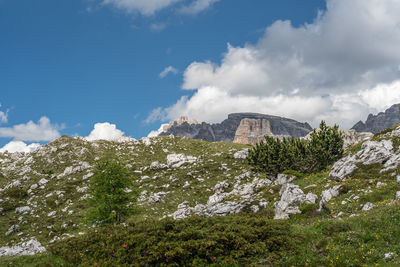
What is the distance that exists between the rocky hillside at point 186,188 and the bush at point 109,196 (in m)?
4.11

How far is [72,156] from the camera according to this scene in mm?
95812

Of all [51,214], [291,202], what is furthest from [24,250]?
[291,202]

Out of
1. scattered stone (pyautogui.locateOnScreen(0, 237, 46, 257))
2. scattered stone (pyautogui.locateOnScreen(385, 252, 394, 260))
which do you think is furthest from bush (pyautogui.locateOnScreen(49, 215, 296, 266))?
scattered stone (pyautogui.locateOnScreen(0, 237, 46, 257))

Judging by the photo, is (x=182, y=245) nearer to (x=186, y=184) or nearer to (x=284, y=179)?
(x=284, y=179)

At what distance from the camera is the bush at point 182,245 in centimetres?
1191

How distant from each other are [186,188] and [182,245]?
164ft

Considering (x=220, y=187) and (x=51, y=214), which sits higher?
(x=220, y=187)

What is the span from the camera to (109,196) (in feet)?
97.5

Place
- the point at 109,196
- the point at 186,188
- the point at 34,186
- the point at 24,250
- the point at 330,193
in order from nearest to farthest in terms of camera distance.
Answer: the point at 330,193 < the point at 24,250 < the point at 109,196 < the point at 186,188 < the point at 34,186

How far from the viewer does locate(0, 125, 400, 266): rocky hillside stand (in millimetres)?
22220

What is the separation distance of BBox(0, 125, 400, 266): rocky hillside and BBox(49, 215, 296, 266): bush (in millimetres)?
2810

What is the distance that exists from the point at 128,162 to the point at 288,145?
65.2 meters

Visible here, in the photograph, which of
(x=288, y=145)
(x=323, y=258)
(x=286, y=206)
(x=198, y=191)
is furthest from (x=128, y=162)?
(x=323, y=258)

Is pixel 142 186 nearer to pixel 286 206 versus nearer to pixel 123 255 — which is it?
pixel 286 206
